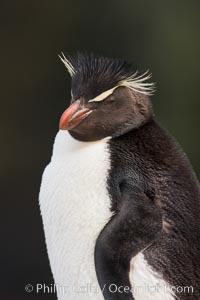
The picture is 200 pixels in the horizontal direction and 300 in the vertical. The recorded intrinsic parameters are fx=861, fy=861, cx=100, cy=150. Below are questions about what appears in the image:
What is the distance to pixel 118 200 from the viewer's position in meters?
1.67

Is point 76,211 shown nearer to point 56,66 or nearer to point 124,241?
point 124,241

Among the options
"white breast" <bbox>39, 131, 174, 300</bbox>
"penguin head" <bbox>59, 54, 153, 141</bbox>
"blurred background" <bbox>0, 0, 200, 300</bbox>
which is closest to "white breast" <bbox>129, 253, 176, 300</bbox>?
"white breast" <bbox>39, 131, 174, 300</bbox>

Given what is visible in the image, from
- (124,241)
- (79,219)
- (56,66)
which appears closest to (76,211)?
(79,219)

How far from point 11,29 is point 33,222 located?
1.00 meters

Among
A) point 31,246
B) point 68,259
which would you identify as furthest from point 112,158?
point 31,246

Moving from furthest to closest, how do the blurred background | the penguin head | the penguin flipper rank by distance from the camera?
the blurred background
the penguin head
the penguin flipper

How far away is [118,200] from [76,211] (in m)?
0.09

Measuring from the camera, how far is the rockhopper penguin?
64.4 inches

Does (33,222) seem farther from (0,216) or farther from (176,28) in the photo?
(176,28)

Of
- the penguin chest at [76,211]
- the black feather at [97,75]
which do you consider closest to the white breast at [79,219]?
the penguin chest at [76,211]

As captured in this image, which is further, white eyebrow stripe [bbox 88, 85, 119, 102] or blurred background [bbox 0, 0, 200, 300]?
blurred background [bbox 0, 0, 200, 300]

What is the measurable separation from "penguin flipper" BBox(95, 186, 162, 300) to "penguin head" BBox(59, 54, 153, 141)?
16 cm

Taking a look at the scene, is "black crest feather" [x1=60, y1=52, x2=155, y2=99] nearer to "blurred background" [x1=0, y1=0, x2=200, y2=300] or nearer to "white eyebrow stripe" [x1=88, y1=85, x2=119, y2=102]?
"white eyebrow stripe" [x1=88, y1=85, x2=119, y2=102]

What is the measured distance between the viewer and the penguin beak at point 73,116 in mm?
1694
